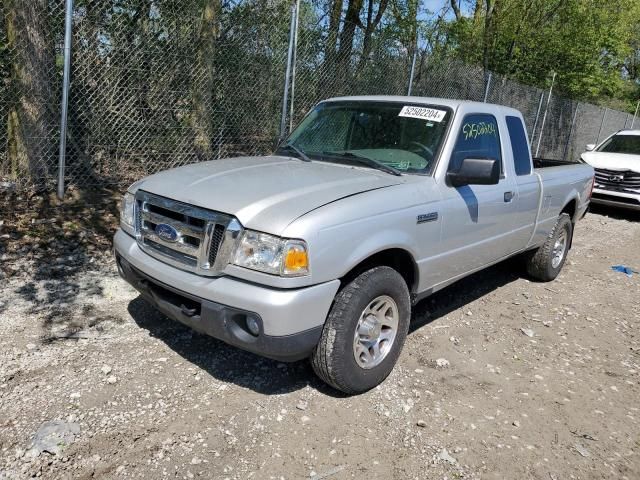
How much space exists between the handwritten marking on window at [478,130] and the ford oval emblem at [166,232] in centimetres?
224

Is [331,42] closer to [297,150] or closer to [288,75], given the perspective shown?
[288,75]

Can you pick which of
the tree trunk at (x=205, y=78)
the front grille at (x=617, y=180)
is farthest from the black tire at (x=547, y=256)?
the front grille at (x=617, y=180)

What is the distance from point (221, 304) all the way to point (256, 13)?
20.0 feet

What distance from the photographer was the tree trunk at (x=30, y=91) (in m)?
5.68

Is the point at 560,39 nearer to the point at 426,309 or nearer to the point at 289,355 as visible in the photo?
the point at 426,309

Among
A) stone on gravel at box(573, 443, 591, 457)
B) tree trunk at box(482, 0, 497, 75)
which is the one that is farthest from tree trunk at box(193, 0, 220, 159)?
tree trunk at box(482, 0, 497, 75)

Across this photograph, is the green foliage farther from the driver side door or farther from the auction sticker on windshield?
the auction sticker on windshield

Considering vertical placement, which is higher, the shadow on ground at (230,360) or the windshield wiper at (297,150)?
the windshield wiper at (297,150)

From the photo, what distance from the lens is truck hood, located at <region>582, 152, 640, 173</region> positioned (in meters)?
9.84

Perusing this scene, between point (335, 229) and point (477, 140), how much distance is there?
1.86 metres

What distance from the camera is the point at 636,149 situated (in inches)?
421

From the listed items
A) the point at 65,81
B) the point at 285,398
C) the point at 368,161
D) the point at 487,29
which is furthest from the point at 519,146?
the point at 487,29

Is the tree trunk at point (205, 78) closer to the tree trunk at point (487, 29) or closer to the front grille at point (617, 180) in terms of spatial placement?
the front grille at point (617, 180)

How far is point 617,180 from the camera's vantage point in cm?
1000
